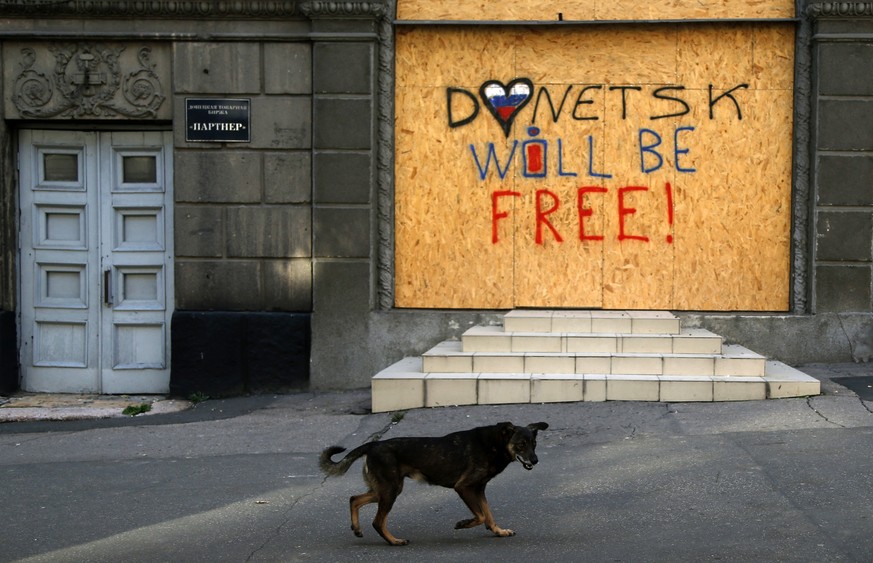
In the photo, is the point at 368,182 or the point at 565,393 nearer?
the point at 565,393

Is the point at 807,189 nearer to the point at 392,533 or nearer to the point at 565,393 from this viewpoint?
the point at 565,393

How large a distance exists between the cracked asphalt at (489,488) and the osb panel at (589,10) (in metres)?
4.06

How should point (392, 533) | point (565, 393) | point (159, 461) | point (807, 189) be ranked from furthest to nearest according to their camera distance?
point (807, 189)
point (565, 393)
point (159, 461)
point (392, 533)

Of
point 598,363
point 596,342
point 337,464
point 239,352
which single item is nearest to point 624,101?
point 596,342

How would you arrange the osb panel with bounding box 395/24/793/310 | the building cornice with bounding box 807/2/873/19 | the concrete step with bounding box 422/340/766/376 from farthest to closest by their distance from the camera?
the osb panel with bounding box 395/24/793/310, the building cornice with bounding box 807/2/873/19, the concrete step with bounding box 422/340/766/376

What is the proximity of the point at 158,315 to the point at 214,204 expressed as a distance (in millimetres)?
1430

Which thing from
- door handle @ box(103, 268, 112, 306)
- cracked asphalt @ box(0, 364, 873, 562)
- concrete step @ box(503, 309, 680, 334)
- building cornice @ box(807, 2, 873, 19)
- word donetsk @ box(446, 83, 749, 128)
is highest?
building cornice @ box(807, 2, 873, 19)

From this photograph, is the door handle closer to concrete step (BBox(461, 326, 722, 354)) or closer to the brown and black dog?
concrete step (BBox(461, 326, 722, 354))

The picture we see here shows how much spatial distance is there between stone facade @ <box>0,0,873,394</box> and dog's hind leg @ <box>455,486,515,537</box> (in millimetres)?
5715

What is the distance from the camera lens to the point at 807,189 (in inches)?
467

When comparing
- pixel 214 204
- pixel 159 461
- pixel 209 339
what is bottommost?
pixel 159 461

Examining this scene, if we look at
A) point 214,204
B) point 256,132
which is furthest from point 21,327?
point 256,132

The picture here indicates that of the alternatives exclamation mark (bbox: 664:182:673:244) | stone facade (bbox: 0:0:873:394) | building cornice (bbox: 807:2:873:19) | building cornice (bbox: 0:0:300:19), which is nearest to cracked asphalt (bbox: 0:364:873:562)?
stone facade (bbox: 0:0:873:394)

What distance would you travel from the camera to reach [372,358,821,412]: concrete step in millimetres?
10266
